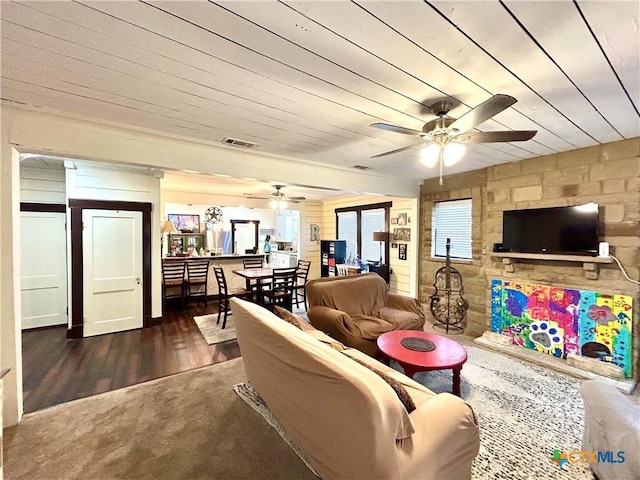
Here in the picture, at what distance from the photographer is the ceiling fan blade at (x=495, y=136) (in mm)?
1882

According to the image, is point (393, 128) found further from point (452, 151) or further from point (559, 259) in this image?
point (559, 259)

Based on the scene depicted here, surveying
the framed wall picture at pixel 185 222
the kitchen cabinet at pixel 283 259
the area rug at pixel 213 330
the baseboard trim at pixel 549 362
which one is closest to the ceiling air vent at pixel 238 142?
the area rug at pixel 213 330

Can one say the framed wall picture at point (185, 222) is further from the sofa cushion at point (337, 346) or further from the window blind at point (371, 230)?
the sofa cushion at point (337, 346)

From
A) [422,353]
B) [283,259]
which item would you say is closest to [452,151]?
[422,353]

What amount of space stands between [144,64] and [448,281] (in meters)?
4.53

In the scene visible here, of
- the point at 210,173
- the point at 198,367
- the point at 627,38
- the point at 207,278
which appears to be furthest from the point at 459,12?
the point at 207,278

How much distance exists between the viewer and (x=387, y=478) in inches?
47.3

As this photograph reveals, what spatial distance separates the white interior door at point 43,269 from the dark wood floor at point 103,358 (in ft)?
0.83

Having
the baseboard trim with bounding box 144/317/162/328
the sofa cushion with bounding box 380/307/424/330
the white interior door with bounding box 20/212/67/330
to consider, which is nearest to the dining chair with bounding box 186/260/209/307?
Answer: the baseboard trim with bounding box 144/317/162/328

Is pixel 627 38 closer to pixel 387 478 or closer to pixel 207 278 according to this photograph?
pixel 387 478

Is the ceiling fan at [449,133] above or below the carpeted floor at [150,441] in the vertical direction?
above

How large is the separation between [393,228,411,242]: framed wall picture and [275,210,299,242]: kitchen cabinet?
445 centimetres

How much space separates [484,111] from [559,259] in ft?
9.01

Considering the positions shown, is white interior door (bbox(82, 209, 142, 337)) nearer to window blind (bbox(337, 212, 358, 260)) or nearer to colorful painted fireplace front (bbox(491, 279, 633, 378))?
window blind (bbox(337, 212, 358, 260))
